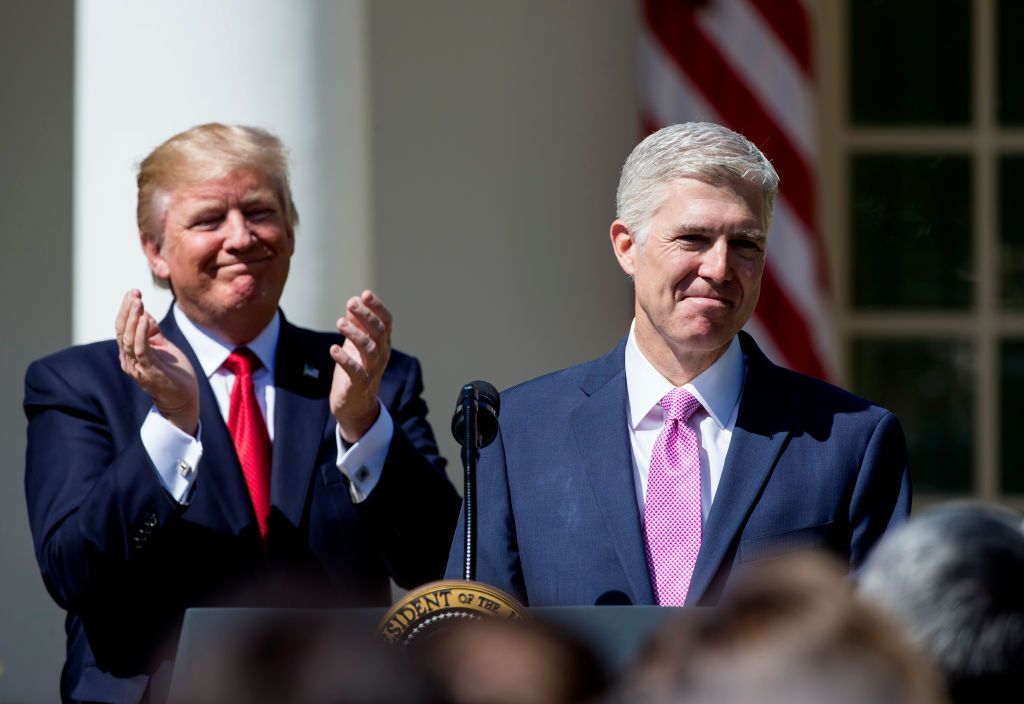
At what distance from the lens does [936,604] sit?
1.58 m

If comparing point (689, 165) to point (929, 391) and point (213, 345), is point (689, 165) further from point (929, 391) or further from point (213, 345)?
point (929, 391)

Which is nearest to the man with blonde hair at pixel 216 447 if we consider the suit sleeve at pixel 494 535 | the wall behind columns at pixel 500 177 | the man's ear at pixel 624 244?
the suit sleeve at pixel 494 535

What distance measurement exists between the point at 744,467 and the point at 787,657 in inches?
59.6

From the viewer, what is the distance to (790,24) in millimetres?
5688

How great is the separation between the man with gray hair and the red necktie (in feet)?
1.65

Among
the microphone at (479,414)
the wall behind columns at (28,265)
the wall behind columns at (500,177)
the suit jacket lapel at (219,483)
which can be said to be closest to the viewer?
the microphone at (479,414)

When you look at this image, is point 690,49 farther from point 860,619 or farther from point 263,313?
point 860,619

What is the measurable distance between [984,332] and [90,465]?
3730mm

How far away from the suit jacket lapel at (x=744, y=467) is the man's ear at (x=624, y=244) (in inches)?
10.8

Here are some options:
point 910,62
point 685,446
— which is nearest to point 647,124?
point 910,62

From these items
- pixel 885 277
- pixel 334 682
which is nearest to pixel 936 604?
pixel 334 682

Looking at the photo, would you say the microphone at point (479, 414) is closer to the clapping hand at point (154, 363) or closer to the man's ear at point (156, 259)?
the clapping hand at point (154, 363)

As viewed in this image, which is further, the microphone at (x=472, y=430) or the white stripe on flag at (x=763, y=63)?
the white stripe on flag at (x=763, y=63)

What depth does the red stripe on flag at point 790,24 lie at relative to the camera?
5.66m
